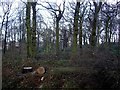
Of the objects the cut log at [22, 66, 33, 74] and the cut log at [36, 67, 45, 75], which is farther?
the cut log at [22, 66, 33, 74]

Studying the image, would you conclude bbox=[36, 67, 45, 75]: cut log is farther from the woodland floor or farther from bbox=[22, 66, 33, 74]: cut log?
bbox=[22, 66, 33, 74]: cut log

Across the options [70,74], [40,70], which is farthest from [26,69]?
[70,74]

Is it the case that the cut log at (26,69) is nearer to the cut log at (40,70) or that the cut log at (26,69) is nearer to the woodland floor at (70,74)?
the woodland floor at (70,74)

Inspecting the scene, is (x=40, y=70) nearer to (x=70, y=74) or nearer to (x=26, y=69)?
(x=26, y=69)

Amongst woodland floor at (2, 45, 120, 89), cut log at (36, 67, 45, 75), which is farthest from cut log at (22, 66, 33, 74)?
cut log at (36, 67, 45, 75)

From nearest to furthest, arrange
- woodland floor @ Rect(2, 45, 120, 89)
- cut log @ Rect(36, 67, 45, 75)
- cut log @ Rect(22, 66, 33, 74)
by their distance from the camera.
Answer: woodland floor @ Rect(2, 45, 120, 89)
cut log @ Rect(36, 67, 45, 75)
cut log @ Rect(22, 66, 33, 74)

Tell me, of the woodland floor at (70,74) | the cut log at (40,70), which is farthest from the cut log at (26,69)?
the cut log at (40,70)

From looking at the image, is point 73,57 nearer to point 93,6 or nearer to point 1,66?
point 1,66

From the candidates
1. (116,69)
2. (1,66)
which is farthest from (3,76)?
(116,69)

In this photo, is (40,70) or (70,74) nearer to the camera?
(70,74)

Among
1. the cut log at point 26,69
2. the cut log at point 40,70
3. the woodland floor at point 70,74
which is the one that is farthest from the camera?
the cut log at point 26,69

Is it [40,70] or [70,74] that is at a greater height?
[40,70]

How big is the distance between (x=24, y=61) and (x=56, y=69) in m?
1.40

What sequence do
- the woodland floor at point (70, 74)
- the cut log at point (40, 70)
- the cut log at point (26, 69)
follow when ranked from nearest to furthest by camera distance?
1. the woodland floor at point (70, 74)
2. the cut log at point (40, 70)
3. the cut log at point (26, 69)
